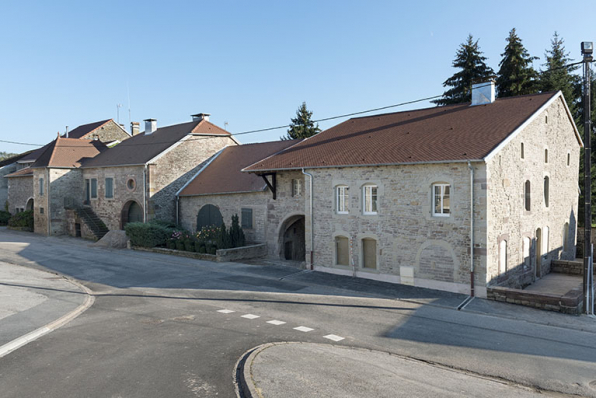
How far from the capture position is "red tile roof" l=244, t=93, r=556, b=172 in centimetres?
1789

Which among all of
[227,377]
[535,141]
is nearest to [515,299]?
[535,141]

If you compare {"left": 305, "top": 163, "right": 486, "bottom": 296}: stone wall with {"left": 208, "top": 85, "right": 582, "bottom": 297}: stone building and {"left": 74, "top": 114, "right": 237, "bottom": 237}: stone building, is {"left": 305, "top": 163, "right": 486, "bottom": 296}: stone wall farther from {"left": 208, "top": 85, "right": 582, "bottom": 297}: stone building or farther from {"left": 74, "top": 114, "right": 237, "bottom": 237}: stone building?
{"left": 74, "top": 114, "right": 237, "bottom": 237}: stone building

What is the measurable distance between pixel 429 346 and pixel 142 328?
24.4 ft

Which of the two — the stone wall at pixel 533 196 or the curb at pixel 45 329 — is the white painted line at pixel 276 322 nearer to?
the curb at pixel 45 329

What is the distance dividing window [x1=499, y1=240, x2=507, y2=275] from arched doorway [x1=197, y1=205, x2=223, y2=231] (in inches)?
624

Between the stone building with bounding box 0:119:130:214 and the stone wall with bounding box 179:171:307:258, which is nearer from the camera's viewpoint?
the stone wall with bounding box 179:171:307:258

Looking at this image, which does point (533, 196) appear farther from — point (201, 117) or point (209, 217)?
point (201, 117)

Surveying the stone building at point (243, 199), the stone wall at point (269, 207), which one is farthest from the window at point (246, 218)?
the stone wall at point (269, 207)

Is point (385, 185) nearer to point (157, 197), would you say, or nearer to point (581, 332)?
point (581, 332)

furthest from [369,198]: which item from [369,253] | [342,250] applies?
[342,250]

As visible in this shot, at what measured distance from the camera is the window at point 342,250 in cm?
2069

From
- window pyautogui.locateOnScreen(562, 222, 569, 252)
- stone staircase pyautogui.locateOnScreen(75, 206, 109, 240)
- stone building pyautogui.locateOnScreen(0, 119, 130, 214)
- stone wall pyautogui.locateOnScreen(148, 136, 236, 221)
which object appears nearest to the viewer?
window pyautogui.locateOnScreen(562, 222, 569, 252)

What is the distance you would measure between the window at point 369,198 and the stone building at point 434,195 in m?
0.04

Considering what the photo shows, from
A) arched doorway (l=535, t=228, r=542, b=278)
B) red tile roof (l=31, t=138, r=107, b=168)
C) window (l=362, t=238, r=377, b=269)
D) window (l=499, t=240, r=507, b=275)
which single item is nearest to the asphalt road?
window (l=362, t=238, r=377, b=269)
